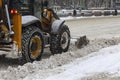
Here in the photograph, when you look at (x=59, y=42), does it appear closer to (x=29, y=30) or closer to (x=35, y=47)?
(x=35, y=47)

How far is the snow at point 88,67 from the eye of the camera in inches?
342

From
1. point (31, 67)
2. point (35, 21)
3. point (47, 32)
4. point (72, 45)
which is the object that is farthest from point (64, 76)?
point (72, 45)

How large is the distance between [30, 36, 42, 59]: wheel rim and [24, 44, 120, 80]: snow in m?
1.42

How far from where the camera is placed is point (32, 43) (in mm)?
11320

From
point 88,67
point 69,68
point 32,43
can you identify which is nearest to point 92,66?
point 88,67

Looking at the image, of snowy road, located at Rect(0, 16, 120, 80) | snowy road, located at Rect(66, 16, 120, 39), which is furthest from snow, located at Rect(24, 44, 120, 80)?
snowy road, located at Rect(66, 16, 120, 39)

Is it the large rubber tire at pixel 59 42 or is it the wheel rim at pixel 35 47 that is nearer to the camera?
the wheel rim at pixel 35 47

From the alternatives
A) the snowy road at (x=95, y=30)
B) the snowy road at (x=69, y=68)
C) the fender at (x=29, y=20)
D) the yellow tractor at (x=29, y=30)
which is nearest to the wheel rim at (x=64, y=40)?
the yellow tractor at (x=29, y=30)

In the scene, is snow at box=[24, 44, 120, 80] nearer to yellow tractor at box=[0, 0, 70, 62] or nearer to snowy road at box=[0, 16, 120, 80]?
snowy road at box=[0, 16, 120, 80]

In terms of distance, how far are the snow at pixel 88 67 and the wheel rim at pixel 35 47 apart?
4.64ft

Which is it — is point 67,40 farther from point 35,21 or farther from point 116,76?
point 116,76

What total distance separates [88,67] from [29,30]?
100 inches

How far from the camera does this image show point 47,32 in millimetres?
12969

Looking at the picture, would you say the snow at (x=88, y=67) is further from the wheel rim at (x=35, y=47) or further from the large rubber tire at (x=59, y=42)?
the large rubber tire at (x=59, y=42)
